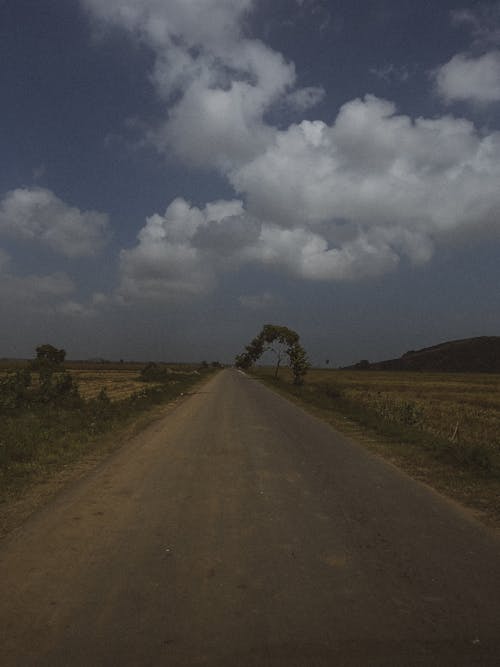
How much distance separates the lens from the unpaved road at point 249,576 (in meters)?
3.32

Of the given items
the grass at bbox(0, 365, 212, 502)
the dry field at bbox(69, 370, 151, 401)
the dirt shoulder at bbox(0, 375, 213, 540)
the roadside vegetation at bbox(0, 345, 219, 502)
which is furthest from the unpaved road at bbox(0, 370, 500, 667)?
the dry field at bbox(69, 370, 151, 401)

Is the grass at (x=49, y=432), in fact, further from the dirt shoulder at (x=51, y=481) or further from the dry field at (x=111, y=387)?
the dry field at (x=111, y=387)

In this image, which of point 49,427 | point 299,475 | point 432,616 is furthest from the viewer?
point 49,427

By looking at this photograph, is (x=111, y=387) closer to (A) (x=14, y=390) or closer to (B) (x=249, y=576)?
(A) (x=14, y=390)

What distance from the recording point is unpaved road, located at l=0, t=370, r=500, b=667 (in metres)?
3.32

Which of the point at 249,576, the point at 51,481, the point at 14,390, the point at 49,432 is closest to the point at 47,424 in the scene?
the point at 49,432

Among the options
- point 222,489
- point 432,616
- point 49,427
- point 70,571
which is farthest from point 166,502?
point 49,427

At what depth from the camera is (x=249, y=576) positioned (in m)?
4.44

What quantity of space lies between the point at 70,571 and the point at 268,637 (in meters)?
2.20

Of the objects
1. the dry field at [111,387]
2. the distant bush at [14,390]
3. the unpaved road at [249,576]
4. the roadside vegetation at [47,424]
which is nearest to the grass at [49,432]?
the roadside vegetation at [47,424]

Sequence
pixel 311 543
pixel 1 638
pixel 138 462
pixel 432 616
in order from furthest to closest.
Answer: pixel 138 462 < pixel 311 543 < pixel 432 616 < pixel 1 638

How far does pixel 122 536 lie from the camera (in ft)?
18.1

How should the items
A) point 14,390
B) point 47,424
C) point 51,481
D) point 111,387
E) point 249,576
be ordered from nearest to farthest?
point 249,576 < point 51,481 < point 47,424 < point 14,390 < point 111,387

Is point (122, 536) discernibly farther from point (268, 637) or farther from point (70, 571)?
point (268, 637)
